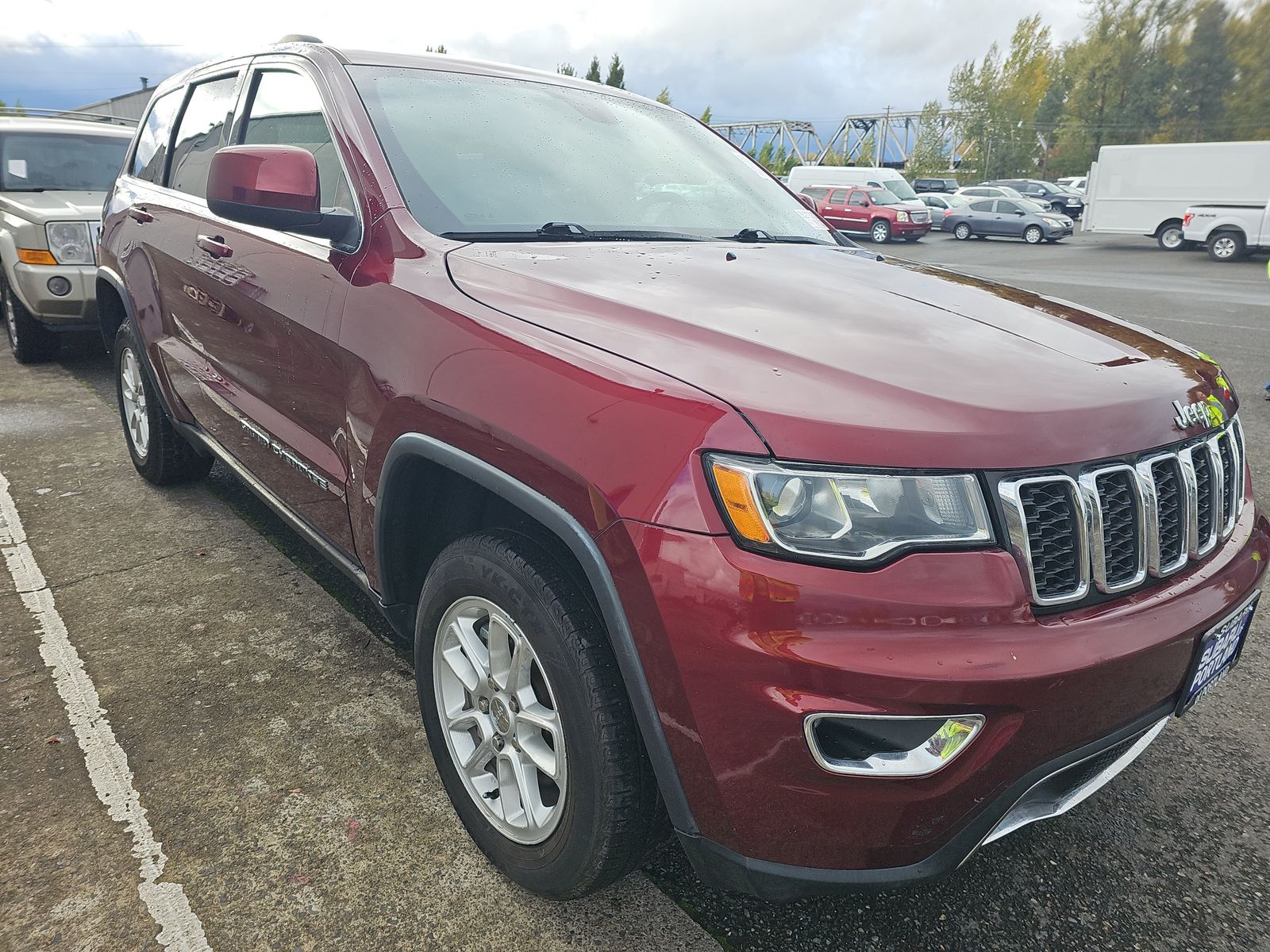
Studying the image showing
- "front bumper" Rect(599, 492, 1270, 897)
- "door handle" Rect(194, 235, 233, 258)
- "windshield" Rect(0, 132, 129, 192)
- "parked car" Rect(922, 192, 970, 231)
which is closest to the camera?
"front bumper" Rect(599, 492, 1270, 897)

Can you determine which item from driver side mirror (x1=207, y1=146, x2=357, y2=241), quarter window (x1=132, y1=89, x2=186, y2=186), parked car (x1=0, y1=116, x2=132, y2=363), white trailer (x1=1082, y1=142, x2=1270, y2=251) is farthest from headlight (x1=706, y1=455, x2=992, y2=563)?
white trailer (x1=1082, y1=142, x2=1270, y2=251)

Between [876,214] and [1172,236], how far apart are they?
7.58 metres

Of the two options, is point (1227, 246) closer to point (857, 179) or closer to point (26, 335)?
point (857, 179)

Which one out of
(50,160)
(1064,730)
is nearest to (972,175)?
(50,160)

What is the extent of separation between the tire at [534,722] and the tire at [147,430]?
2.48 metres

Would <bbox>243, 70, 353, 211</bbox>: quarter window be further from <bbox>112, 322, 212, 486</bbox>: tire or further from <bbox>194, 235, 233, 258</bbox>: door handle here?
<bbox>112, 322, 212, 486</bbox>: tire

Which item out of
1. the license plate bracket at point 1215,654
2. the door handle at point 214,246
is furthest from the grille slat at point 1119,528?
the door handle at point 214,246

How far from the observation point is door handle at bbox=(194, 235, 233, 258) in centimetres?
288

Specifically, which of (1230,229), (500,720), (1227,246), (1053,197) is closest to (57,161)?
(500,720)

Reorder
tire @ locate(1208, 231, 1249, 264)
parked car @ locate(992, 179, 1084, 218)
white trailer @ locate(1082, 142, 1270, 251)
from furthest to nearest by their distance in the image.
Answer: parked car @ locate(992, 179, 1084, 218), white trailer @ locate(1082, 142, 1270, 251), tire @ locate(1208, 231, 1249, 264)

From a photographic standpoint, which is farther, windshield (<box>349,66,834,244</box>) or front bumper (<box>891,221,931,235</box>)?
front bumper (<box>891,221,931,235</box>)

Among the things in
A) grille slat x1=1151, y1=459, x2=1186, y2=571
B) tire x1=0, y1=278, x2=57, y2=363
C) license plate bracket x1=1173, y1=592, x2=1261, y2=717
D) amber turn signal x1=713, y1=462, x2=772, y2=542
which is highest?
amber turn signal x1=713, y1=462, x2=772, y2=542

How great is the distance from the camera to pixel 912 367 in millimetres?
1562

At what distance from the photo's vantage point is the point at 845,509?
4.52 ft
